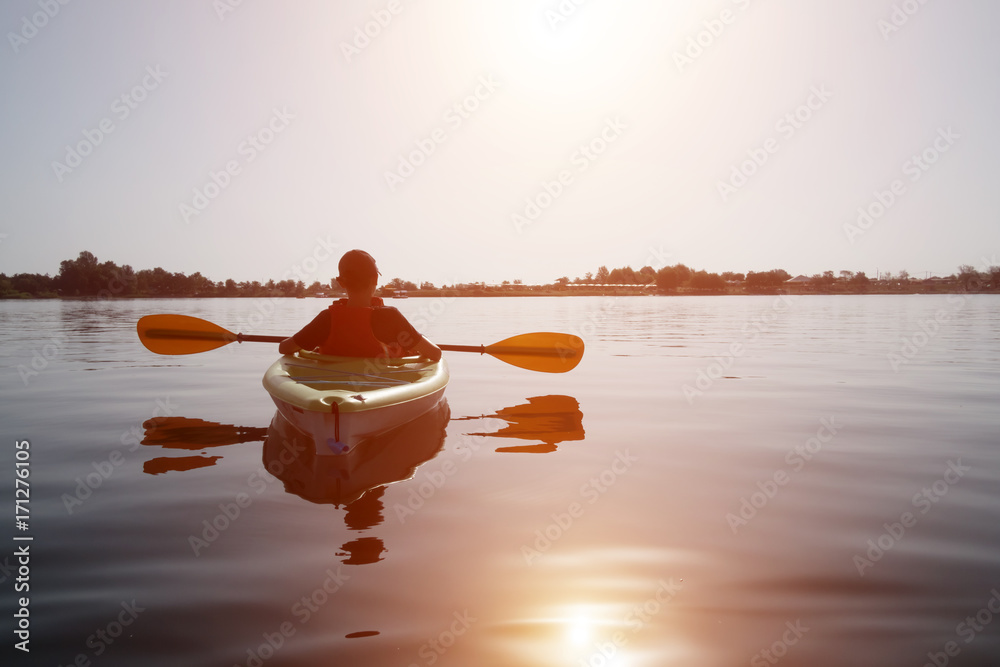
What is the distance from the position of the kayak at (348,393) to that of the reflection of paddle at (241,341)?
2237mm

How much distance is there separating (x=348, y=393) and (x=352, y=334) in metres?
1.54

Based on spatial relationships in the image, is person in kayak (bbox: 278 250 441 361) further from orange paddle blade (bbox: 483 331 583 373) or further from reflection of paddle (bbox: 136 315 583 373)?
orange paddle blade (bbox: 483 331 583 373)

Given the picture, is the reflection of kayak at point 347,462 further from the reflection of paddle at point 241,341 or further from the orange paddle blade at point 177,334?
the orange paddle blade at point 177,334

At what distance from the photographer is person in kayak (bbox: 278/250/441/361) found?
6617 millimetres

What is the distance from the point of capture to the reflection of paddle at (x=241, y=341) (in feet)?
30.3

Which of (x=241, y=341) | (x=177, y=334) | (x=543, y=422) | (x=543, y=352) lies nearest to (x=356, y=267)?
(x=543, y=422)

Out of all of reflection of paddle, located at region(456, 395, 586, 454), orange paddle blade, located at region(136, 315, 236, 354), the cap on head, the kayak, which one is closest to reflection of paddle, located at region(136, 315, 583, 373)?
orange paddle blade, located at region(136, 315, 236, 354)

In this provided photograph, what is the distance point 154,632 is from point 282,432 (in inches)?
152

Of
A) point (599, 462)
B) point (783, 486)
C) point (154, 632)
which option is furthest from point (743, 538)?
point (154, 632)

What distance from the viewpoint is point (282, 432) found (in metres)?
6.45

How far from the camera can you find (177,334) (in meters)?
9.34

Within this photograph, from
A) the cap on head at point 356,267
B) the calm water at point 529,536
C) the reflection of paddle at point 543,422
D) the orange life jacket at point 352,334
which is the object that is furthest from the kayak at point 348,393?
the reflection of paddle at point 543,422

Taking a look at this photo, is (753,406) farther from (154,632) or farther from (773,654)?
(154,632)

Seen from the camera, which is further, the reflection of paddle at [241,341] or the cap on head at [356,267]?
the reflection of paddle at [241,341]
